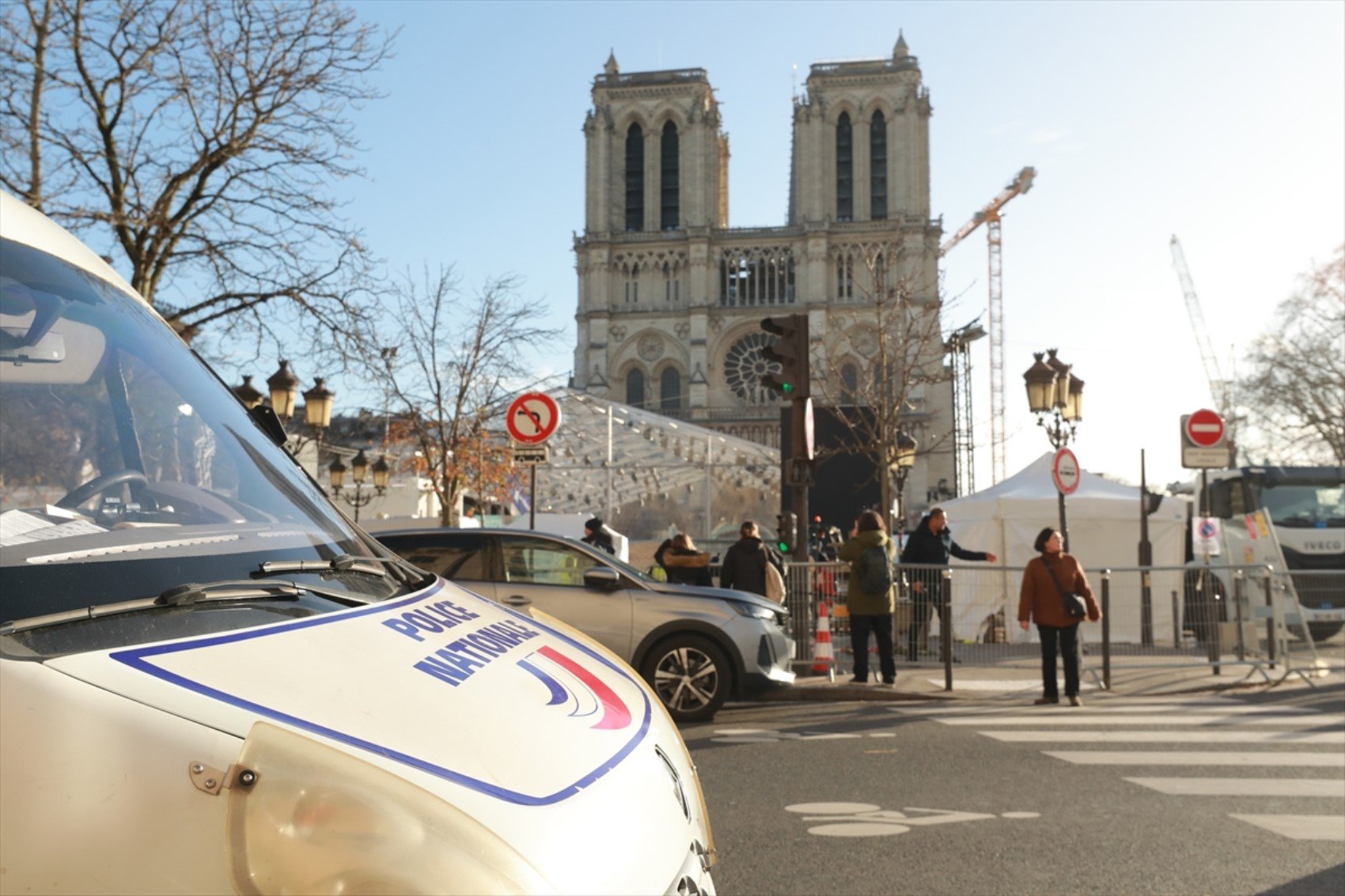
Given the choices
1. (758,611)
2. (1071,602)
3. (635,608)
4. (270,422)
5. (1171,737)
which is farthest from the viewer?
(1071,602)

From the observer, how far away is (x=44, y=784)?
4.90ft

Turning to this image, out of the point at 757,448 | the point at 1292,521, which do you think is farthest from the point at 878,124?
the point at 1292,521

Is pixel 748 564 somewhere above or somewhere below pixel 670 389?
below

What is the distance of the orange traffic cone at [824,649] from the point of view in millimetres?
11984

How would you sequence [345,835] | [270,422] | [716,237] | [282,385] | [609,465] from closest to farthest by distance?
1. [345,835]
2. [270,422]
3. [282,385]
4. [609,465]
5. [716,237]

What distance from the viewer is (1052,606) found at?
10.8 metres

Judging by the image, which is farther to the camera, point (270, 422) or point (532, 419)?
point (532, 419)

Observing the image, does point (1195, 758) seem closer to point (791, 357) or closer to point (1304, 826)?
point (1304, 826)

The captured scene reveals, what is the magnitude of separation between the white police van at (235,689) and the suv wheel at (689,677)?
664cm

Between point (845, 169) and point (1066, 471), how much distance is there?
69.4 meters

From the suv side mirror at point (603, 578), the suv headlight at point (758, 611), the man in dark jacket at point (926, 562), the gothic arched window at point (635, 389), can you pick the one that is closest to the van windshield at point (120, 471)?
the suv side mirror at point (603, 578)

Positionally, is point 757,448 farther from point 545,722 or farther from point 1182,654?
point 545,722

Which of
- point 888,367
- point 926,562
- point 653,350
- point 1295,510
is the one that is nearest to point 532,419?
point 926,562

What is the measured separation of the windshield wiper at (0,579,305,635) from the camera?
5.50 feet
